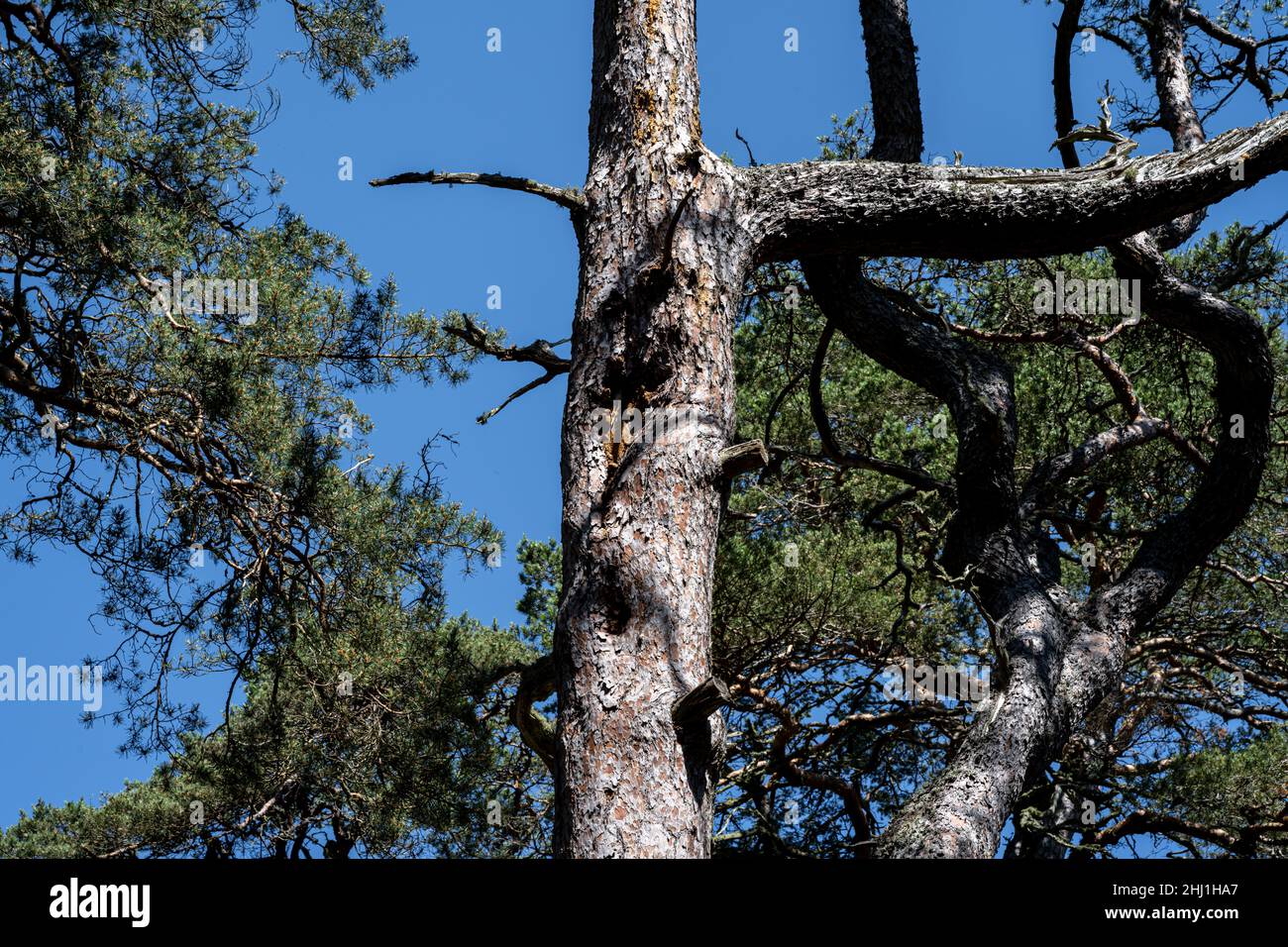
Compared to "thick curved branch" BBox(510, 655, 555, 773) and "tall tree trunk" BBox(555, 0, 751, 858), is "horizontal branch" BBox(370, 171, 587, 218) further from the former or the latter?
"thick curved branch" BBox(510, 655, 555, 773)

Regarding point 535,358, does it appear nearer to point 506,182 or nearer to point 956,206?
point 506,182

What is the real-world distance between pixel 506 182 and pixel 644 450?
42.9 inches

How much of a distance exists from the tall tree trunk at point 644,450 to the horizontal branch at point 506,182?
84mm

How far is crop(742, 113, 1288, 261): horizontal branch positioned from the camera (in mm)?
3809

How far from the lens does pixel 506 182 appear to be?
3797 mm

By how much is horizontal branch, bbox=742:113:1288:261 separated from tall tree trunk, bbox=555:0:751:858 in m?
0.25

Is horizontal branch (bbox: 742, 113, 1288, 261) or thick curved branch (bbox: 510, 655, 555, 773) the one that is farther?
horizontal branch (bbox: 742, 113, 1288, 261)

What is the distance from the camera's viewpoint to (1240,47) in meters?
7.35

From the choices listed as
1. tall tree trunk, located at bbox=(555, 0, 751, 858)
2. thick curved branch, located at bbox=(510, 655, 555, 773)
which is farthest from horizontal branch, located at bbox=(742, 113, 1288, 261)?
thick curved branch, located at bbox=(510, 655, 555, 773)

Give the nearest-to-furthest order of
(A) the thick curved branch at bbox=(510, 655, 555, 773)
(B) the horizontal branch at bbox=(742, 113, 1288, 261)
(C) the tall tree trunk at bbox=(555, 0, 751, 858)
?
(C) the tall tree trunk at bbox=(555, 0, 751, 858) < (A) the thick curved branch at bbox=(510, 655, 555, 773) < (B) the horizontal branch at bbox=(742, 113, 1288, 261)

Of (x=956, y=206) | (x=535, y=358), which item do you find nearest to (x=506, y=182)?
(x=535, y=358)
